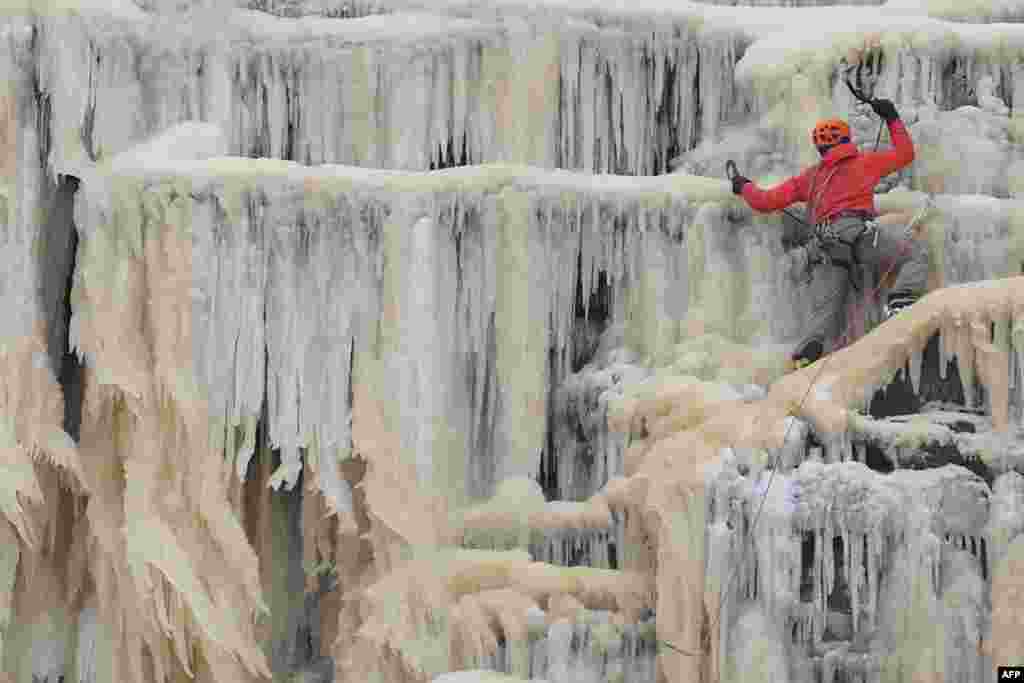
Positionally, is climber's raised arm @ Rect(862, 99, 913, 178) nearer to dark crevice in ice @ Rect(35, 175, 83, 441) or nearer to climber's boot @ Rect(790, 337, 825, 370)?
climber's boot @ Rect(790, 337, 825, 370)

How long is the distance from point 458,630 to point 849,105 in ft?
15.2

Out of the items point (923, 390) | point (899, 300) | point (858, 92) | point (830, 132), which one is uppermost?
point (858, 92)

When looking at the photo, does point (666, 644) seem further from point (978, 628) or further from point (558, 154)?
point (558, 154)

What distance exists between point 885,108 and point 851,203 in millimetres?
721

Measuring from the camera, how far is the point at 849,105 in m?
11.8

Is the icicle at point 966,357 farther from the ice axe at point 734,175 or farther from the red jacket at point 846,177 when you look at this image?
the ice axe at point 734,175

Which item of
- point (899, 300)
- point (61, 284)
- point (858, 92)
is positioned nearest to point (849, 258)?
point (899, 300)

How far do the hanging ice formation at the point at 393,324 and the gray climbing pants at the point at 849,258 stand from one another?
16 cm

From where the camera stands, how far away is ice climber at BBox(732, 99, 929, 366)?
10.8 meters

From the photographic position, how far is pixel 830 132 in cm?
1090

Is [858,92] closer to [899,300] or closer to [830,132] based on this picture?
[830,132]

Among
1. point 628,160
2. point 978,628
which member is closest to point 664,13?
point 628,160

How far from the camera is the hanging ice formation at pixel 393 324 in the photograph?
10688 millimetres

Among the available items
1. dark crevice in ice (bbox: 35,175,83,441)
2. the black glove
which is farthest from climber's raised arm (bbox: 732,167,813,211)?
dark crevice in ice (bbox: 35,175,83,441)
